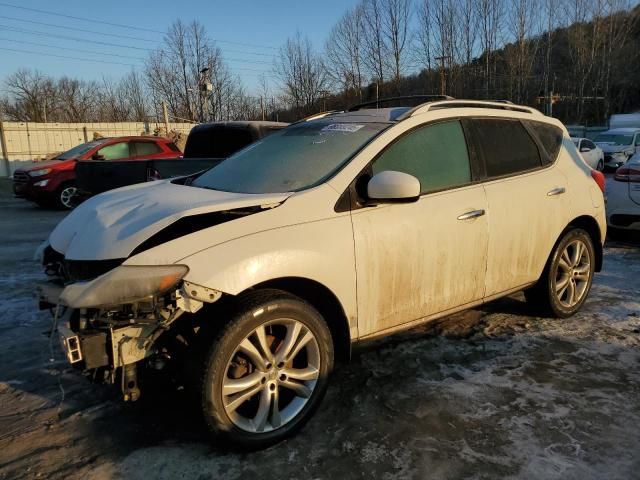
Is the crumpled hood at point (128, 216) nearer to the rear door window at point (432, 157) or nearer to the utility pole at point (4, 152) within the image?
the rear door window at point (432, 157)

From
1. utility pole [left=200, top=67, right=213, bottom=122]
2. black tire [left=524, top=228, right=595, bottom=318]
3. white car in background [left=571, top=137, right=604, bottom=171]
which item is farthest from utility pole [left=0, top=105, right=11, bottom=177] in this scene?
black tire [left=524, top=228, right=595, bottom=318]

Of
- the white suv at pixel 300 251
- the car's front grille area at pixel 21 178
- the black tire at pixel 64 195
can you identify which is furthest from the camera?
the car's front grille area at pixel 21 178

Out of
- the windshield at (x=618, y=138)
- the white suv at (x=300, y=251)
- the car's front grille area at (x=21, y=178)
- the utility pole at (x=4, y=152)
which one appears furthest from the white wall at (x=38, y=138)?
the windshield at (x=618, y=138)

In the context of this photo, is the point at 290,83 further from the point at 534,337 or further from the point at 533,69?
the point at 534,337

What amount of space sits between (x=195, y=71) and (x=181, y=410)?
39006 mm

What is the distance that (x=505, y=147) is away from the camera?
3998mm

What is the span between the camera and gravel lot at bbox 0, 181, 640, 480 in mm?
2543

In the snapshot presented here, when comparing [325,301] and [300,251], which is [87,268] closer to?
[300,251]

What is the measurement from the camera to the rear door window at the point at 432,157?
329 centimetres

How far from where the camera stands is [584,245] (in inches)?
179

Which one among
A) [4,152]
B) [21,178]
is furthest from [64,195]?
[4,152]

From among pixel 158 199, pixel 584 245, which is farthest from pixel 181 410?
pixel 584 245

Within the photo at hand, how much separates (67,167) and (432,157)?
1191cm

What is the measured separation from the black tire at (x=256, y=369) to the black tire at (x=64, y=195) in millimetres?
11888
